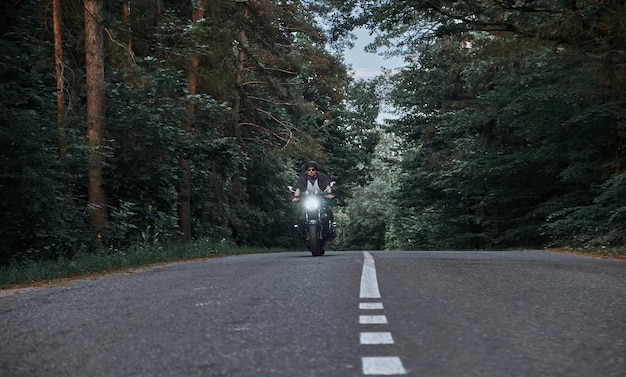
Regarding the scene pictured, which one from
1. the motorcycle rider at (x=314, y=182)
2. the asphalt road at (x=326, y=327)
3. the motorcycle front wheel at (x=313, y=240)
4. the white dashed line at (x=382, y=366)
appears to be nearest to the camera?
the white dashed line at (x=382, y=366)

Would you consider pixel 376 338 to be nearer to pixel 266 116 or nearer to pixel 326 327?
pixel 326 327

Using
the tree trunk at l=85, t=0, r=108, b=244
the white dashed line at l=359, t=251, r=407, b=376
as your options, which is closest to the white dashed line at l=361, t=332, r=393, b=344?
the white dashed line at l=359, t=251, r=407, b=376

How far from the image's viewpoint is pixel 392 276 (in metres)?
8.46

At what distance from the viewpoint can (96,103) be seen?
1590cm

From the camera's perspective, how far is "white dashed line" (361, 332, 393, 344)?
4417mm

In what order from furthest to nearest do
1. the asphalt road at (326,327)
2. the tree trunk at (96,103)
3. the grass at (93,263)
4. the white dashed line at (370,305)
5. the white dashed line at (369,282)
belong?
1. the tree trunk at (96,103)
2. the grass at (93,263)
3. the white dashed line at (369,282)
4. the white dashed line at (370,305)
5. the asphalt road at (326,327)

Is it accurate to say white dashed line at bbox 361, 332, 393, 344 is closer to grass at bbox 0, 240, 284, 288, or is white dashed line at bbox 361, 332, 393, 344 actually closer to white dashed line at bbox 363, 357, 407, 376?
white dashed line at bbox 363, 357, 407, 376

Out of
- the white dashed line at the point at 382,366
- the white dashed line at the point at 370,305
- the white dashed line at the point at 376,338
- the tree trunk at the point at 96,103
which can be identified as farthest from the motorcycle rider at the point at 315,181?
the white dashed line at the point at 382,366

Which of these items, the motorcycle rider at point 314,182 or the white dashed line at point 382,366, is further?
the motorcycle rider at point 314,182

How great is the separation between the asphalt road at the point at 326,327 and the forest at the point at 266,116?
6.73 metres

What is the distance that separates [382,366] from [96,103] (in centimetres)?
1362

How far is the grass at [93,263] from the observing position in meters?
10.9

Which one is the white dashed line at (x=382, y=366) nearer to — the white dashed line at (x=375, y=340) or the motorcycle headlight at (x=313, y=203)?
the white dashed line at (x=375, y=340)

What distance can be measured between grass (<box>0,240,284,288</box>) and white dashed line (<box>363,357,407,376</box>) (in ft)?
26.0
